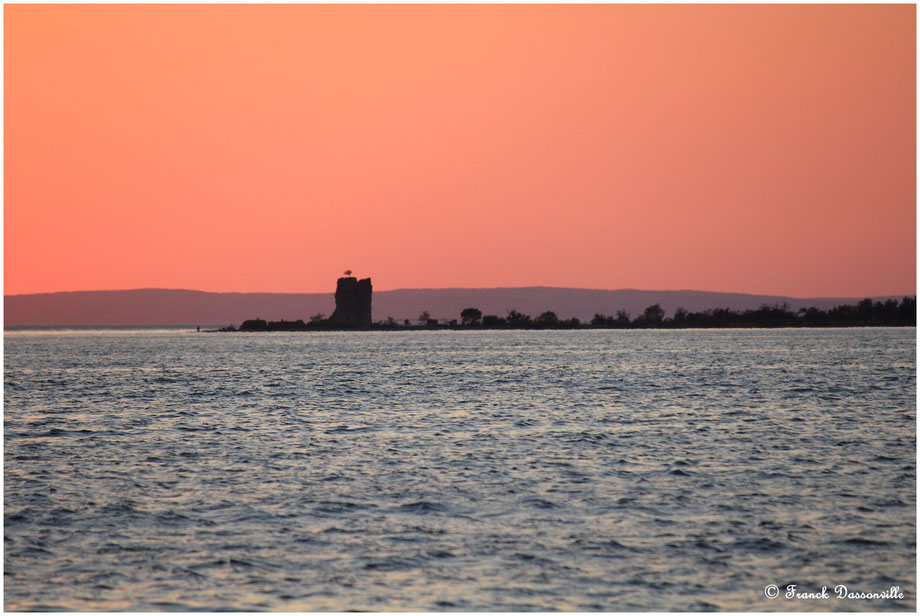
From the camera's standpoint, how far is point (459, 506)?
20219 mm

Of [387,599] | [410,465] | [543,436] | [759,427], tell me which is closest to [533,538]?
[387,599]

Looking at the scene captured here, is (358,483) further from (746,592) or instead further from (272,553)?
(746,592)

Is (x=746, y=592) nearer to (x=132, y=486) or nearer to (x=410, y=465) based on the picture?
(x=410, y=465)

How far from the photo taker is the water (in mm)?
14794

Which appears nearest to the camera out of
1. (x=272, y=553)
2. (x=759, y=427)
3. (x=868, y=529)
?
(x=272, y=553)

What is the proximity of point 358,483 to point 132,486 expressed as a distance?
5420 mm

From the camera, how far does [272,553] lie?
1661cm

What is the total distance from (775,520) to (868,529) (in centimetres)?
167

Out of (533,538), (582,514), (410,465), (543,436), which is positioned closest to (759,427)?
(543,436)

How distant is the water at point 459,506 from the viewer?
14.8m

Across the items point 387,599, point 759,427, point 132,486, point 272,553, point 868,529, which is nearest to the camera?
point 387,599

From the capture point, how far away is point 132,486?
2302cm

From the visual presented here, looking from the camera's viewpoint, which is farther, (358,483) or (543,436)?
(543,436)

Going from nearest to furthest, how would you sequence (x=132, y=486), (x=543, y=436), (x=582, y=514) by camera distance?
(x=582, y=514) → (x=132, y=486) → (x=543, y=436)
